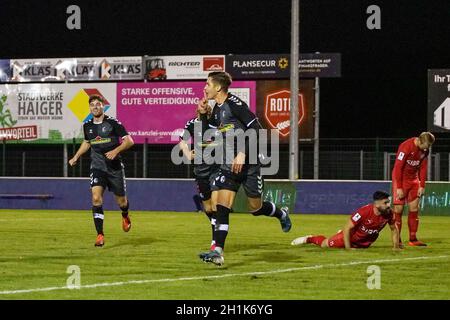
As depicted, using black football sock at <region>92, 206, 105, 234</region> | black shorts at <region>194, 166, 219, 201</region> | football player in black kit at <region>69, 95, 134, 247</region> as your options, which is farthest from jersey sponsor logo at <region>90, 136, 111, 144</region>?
black shorts at <region>194, 166, 219, 201</region>

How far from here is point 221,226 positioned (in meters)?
13.1


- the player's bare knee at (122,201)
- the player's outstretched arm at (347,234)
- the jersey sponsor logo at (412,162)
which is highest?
the jersey sponsor logo at (412,162)

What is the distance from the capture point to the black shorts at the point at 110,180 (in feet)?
56.9

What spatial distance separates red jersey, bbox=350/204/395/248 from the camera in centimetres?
1531

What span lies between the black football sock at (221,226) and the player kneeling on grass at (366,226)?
2.84m

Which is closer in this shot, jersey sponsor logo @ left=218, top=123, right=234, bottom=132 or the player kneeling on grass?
jersey sponsor logo @ left=218, top=123, right=234, bottom=132

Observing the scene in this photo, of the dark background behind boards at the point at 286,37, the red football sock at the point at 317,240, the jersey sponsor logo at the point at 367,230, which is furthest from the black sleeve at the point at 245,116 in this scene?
the dark background behind boards at the point at 286,37

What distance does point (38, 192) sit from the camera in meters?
33.3

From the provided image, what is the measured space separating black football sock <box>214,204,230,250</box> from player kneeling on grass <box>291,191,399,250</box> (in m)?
2.84

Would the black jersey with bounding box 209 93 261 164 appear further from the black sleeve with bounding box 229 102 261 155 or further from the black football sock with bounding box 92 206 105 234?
the black football sock with bounding box 92 206 105 234

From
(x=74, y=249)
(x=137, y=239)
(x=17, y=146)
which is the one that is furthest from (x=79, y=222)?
(x=17, y=146)

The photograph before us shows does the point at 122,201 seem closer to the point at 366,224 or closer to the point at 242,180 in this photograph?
the point at 366,224

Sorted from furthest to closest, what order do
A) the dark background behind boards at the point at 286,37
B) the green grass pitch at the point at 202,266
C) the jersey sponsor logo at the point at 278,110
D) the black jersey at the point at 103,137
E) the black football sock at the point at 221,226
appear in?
the dark background behind boards at the point at 286,37 → the jersey sponsor logo at the point at 278,110 → the black jersey at the point at 103,137 → the black football sock at the point at 221,226 → the green grass pitch at the point at 202,266

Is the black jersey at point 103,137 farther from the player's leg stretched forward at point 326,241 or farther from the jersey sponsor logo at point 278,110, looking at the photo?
the jersey sponsor logo at point 278,110
